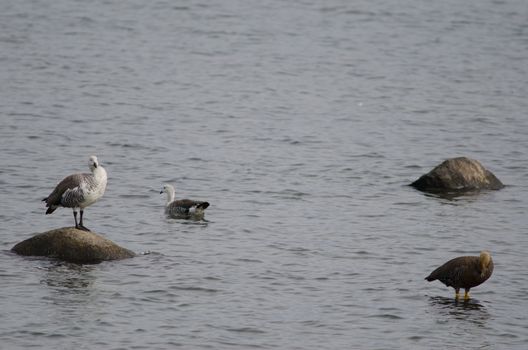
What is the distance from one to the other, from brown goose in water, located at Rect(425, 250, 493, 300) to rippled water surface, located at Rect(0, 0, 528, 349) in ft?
1.23

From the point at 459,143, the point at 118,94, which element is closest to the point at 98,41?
the point at 118,94

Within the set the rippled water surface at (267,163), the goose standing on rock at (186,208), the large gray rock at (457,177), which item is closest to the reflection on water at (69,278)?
the rippled water surface at (267,163)

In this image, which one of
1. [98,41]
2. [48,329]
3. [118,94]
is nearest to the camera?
[48,329]

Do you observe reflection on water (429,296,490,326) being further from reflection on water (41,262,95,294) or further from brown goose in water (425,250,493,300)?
reflection on water (41,262,95,294)

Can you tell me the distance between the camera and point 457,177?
27047mm

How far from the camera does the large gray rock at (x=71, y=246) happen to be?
2002 cm

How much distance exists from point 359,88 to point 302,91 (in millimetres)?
2205

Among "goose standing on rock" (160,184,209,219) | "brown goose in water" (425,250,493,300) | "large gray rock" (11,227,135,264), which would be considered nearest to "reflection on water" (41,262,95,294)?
"large gray rock" (11,227,135,264)

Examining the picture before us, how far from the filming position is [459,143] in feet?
110

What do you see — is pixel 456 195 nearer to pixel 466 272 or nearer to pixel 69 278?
pixel 466 272

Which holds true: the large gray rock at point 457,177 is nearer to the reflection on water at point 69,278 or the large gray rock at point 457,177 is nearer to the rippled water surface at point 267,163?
the rippled water surface at point 267,163

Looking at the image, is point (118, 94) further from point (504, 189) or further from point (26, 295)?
point (26, 295)

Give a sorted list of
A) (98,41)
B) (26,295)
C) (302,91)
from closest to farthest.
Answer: (26,295) → (302,91) → (98,41)

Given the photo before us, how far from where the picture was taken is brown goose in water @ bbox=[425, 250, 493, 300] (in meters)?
18.9
